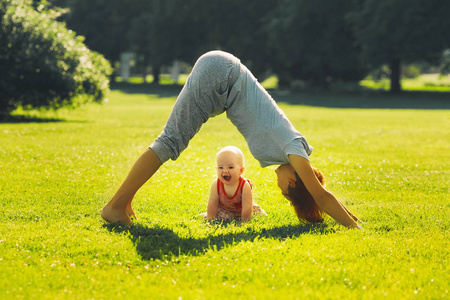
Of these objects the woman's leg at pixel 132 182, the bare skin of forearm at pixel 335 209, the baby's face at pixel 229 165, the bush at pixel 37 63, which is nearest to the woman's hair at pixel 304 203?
the bare skin of forearm at pixel 335 209

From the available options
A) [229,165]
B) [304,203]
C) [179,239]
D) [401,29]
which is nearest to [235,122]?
[229,165]

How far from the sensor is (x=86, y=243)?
4.69m

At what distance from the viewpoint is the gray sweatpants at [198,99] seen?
195 inches

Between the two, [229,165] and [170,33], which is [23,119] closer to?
[229,165]

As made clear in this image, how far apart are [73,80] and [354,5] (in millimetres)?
33273

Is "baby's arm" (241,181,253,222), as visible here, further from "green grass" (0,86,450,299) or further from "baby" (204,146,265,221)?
"green grass" (0,86,450,299)

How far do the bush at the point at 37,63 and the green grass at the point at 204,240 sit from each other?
10223 millimetres

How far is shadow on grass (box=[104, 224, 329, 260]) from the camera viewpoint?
452 cm

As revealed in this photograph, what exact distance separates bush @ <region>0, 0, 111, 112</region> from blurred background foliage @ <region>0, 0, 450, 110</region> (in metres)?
0.04

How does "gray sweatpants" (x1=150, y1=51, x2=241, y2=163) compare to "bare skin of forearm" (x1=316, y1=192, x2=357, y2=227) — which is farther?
"bare skin of forearm" (x1=316, y1=192, x2=357, y2=227)

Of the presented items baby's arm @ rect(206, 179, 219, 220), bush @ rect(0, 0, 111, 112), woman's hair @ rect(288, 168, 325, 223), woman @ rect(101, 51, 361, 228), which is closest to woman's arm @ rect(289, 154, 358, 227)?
woman @ rect(101, 51, 361, 228)

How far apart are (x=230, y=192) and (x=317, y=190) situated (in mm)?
1155

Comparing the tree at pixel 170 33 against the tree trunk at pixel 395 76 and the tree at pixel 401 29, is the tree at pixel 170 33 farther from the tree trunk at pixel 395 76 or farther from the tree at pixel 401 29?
the tree trunk at pixel 395 76

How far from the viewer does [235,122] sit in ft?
17.1
